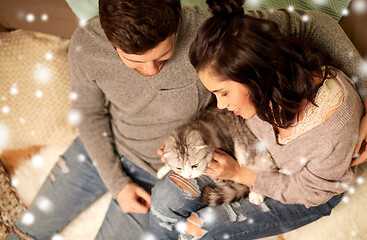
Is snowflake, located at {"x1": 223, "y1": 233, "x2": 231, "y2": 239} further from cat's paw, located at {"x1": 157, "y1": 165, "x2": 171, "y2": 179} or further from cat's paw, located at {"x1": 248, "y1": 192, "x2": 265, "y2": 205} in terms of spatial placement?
cat's paw, located at {"x1": 157, "y1": 165, "x2": 171, "y2": 179}

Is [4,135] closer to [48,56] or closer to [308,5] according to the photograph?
[48,56]

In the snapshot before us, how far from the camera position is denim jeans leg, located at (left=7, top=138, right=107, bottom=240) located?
4.00 feet

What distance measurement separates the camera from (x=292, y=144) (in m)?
0.86

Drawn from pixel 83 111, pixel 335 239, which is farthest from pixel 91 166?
pixel 335 239

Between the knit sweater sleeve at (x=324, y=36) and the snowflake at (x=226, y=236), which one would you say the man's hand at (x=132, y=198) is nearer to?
the snowflake at (x=226, y=236)

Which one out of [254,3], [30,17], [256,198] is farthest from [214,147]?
[30,17]

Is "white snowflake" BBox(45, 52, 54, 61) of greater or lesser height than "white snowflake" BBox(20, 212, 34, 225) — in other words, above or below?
above

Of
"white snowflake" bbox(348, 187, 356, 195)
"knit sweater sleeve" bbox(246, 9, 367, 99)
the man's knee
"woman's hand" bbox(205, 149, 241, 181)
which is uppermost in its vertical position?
"knit sweater sleeve" bbox(246, 9, 367, 99)

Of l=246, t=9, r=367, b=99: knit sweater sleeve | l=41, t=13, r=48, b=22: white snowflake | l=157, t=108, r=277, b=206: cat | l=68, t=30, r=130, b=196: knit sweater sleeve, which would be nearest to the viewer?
l=246, t=9, r=367, b=99: knit sweater sleeve

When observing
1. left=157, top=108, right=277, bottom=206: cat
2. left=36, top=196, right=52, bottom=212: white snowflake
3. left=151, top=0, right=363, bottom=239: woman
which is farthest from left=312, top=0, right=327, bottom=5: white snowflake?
left=36, top=196, right=52, bottom=212: white snowflake

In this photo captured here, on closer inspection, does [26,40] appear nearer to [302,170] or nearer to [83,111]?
[83,111]

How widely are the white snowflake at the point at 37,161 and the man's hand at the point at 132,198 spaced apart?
536 mm

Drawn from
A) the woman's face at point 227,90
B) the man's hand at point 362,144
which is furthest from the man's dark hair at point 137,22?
the man's hand at point 362,144

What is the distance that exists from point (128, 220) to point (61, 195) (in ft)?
1.03
